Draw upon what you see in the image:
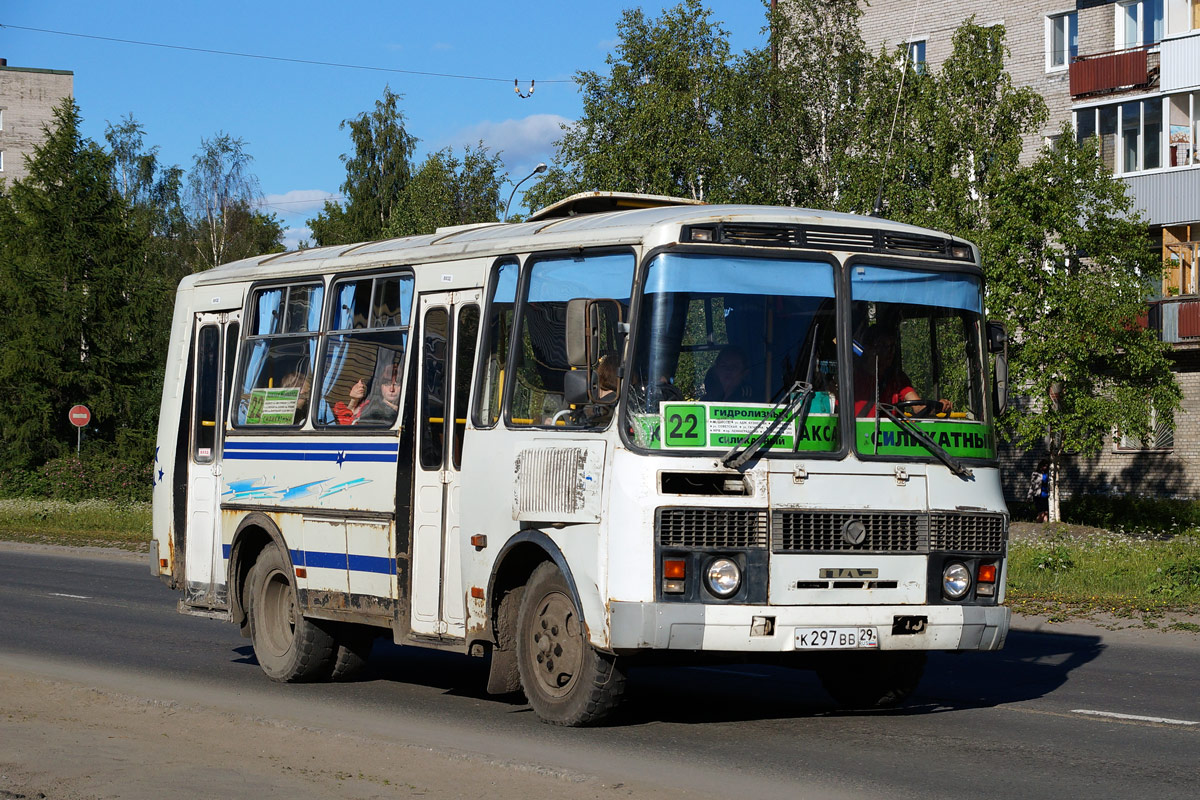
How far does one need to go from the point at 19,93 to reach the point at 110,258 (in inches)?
1865

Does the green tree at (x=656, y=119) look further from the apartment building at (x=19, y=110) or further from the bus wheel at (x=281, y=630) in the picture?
the apartment building at (x=19, y=110)

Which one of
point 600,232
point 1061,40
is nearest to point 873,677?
point 600,232

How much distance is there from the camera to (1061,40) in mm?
50312

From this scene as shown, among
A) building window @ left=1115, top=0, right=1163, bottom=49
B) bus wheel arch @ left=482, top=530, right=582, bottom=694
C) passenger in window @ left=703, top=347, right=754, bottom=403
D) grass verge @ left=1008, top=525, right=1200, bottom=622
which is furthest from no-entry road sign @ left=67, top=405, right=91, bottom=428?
passenger in window @ left=703, top=347, right=754, bottom=403

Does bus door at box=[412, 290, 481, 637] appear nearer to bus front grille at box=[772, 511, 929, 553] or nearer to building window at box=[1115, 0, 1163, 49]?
bus front grille at box=[772, 511, 929, 553]

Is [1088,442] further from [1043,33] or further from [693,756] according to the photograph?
[693,756]

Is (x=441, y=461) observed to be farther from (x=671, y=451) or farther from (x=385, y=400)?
(x=671, y=451)

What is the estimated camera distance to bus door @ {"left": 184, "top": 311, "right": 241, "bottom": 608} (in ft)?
45.0

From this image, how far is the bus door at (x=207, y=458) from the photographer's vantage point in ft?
45.0

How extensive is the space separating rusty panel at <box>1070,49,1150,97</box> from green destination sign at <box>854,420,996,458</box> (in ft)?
124

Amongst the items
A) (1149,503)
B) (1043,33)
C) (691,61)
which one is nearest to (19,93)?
(691,61)

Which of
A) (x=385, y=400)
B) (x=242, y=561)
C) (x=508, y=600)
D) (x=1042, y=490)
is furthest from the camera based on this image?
(x=1042, y=490)

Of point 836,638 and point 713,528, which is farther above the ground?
point 713,528

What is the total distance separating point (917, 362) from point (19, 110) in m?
98.2
